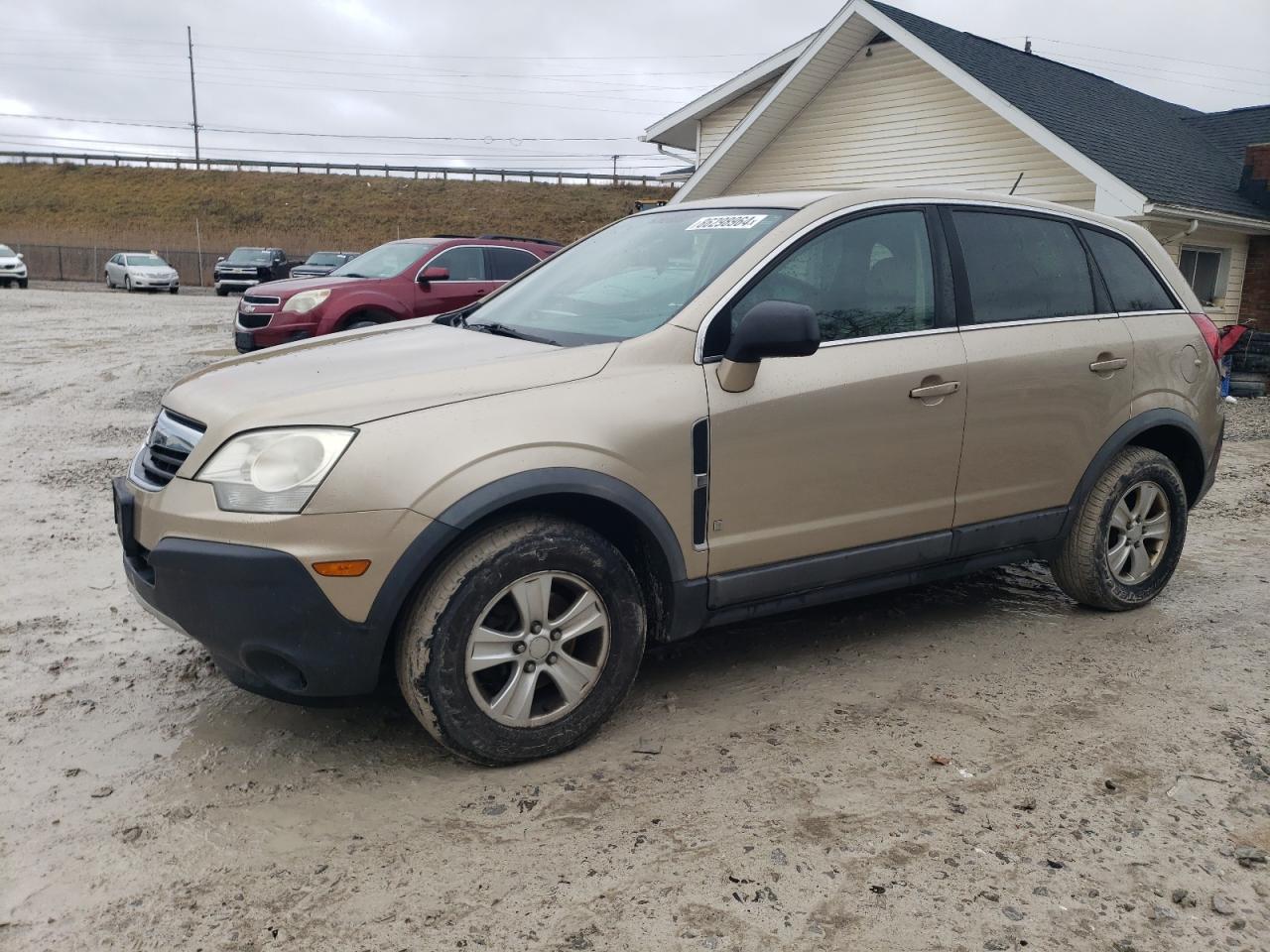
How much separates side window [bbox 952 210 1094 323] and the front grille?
9.52ft

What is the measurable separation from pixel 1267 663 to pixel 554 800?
3.06 meters

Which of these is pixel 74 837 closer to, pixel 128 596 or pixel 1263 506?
pixel 128 596

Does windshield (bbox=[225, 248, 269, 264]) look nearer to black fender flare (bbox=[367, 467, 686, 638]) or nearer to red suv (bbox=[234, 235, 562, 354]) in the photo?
red suv (bbox=[234, 235, 562, 354])

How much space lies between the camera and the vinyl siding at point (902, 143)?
46.3 feet

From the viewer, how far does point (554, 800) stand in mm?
3027

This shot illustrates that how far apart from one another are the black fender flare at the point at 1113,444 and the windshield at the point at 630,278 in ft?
5.96

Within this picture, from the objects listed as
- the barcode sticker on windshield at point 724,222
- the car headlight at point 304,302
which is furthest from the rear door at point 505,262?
the barcode sticker on windshield at point 724,222

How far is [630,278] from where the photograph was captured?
12.8 ft

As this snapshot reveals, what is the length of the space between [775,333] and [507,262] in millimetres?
10234

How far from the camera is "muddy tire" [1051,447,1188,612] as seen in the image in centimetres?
452

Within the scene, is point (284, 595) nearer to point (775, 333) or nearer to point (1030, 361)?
point (775, 333)

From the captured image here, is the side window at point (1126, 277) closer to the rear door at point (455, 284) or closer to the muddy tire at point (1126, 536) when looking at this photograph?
the muddy tire at point (1126, 536)

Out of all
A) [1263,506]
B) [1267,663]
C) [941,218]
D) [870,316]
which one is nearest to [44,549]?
→ [870,316]

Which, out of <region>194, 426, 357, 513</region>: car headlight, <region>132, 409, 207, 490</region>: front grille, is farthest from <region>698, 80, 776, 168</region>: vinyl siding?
<region>194, 426, 357, 513</region>: car headlight
